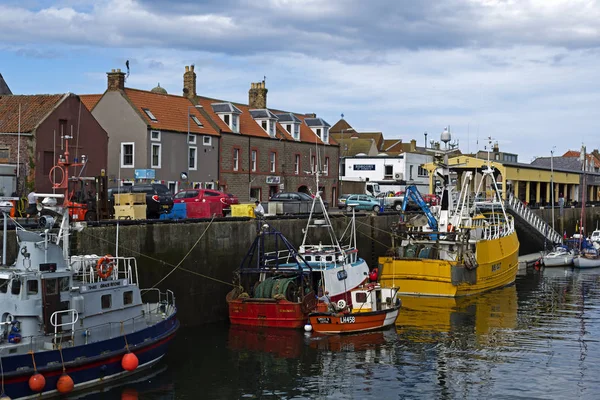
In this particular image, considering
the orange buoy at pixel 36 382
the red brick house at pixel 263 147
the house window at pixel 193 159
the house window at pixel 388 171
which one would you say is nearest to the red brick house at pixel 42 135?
the house window at pixel 193 159

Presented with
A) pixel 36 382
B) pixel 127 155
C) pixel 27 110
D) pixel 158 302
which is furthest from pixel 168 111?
pixel 36 382

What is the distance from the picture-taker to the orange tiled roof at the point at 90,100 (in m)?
52.8

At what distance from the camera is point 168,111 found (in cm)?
5341

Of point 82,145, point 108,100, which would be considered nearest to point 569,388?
point 82,145

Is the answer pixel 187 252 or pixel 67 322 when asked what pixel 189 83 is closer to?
pixel 187 252

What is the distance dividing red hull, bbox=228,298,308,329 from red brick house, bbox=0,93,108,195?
16.0m

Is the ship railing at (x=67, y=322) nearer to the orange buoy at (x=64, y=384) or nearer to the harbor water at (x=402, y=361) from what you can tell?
the orange buoy at (x=64, y=384)

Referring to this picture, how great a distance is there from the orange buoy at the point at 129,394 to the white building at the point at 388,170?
5428cm

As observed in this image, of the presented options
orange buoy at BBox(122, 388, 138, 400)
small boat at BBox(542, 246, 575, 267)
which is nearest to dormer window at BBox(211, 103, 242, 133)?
small boat at BBox(542, 246, 575, 267)

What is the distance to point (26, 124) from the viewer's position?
4347cm

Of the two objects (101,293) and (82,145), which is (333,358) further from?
(82,145)

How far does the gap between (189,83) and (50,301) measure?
126 ft

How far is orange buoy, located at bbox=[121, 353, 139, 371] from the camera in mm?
22080

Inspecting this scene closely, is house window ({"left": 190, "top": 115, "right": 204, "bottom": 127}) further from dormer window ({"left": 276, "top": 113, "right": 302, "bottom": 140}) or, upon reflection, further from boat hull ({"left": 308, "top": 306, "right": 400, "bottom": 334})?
boat hull ({"left": 308, "top": 306, "right": 400, "bottom": 334})
